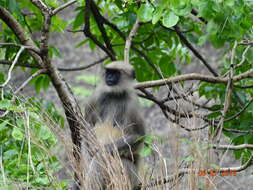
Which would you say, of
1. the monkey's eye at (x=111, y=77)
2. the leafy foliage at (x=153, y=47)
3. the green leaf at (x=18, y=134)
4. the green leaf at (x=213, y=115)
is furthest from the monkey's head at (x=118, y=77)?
the green leaf at (x=18, y=134)

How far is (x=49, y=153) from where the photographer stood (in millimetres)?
2766

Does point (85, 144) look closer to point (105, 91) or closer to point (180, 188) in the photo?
point (180, 188)

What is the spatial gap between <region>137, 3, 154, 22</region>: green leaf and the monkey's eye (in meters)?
1.06

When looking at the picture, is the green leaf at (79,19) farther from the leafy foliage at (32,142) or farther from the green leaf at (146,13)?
the leafy foliage at (32,142)

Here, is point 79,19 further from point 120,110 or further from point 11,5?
point 11,5

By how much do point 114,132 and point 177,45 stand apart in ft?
3.89

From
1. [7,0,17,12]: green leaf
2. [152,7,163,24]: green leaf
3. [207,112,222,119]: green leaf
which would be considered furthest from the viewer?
[207,112,222,119]: green leaf

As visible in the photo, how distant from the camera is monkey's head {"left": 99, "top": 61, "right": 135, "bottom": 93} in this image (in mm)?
3963

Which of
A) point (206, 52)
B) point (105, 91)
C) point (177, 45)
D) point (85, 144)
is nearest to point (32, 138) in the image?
point (85, 144)

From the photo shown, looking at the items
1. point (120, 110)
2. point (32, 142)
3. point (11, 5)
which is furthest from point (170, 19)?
point (120, 110)

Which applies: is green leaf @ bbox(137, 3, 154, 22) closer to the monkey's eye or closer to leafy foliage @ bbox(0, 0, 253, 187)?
leafy foliage @ bbox(0, 0, 253, 187)

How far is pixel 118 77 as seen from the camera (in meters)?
4.03

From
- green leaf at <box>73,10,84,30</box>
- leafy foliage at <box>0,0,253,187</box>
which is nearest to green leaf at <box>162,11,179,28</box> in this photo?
leafy foliage at <box>0,0,253,187</box>

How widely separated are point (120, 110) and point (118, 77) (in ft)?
0.94
